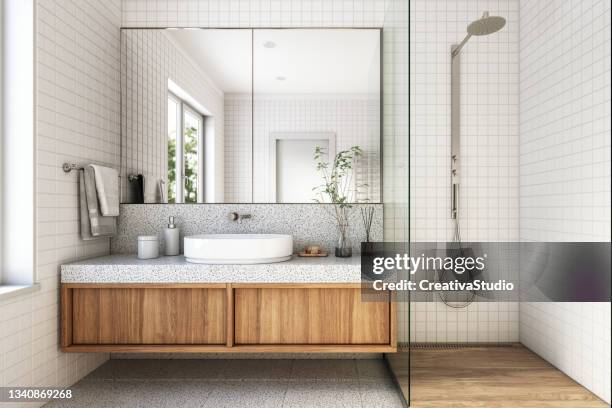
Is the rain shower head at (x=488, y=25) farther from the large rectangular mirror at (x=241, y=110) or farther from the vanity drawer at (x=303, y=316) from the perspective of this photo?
the vanity drawer at (x=303, y=316)

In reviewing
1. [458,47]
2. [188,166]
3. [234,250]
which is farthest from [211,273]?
[458,47]

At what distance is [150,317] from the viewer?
2.14 m

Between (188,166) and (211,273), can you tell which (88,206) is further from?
(211,273)

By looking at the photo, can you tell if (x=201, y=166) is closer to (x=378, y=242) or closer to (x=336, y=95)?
(x=336, y=95)

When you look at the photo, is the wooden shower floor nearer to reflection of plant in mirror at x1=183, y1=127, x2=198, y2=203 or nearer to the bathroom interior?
the bathroom interior

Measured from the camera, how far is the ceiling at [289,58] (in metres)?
2.70

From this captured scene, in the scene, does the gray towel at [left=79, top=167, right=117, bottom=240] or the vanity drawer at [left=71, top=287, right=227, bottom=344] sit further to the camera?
the gray towel at [left=79, top=167, right=117, bottom=240]

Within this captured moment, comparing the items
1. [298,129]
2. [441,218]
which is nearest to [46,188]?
[298,129]

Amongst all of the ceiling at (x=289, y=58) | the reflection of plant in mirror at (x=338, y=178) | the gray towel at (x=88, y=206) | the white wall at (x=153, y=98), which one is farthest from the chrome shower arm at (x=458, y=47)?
the gray towel at (x=88, y=206)

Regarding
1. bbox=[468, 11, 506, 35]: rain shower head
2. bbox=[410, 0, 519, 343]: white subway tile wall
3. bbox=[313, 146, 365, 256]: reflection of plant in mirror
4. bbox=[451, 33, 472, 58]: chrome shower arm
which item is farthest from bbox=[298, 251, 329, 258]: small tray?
bbox=[468, 11, 506, 35]: rain shower head

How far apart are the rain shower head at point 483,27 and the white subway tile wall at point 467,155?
49 mm

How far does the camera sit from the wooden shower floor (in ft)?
6.71

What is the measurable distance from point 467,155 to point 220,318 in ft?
6.15

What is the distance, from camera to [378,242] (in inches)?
98.6
